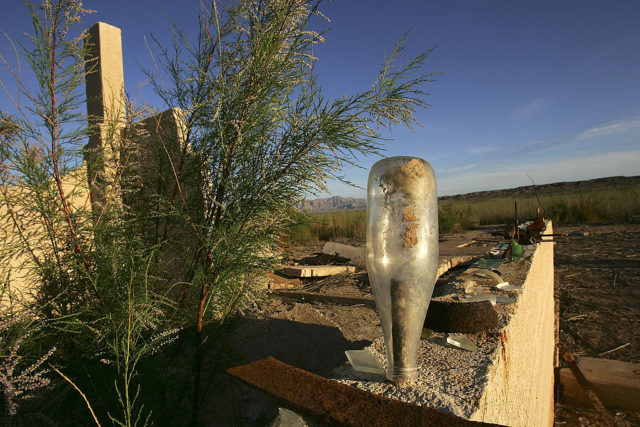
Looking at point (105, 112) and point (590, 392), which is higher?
point (105, 112)

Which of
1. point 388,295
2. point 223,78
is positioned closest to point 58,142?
point 223,78

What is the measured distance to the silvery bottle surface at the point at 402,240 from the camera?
43.0 inches

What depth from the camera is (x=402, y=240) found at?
3.60ft

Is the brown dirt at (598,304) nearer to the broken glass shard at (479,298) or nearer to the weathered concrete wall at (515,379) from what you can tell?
the weathered concrete wall at (515,379)

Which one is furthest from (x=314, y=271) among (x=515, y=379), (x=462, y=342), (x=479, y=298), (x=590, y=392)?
(x=462, y=342)

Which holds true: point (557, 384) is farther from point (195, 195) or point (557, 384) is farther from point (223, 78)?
point (223, 78)

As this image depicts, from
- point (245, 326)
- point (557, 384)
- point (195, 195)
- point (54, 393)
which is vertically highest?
point (195, 195)

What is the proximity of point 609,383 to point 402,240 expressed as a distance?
3.95m

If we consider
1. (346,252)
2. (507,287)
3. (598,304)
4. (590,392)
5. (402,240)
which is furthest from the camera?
(346,252)

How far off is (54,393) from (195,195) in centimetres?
125

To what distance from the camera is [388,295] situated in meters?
1.15

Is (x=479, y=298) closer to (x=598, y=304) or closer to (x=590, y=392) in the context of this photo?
(x=590, y=392)

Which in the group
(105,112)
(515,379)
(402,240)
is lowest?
(515,379)

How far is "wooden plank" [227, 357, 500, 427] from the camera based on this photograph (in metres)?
0.84
